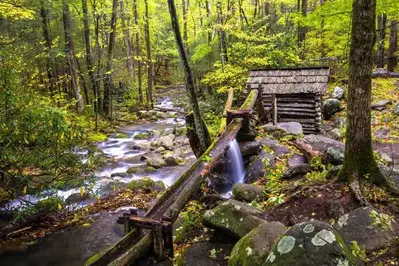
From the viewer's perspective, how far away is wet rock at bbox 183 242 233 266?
5.12 metres

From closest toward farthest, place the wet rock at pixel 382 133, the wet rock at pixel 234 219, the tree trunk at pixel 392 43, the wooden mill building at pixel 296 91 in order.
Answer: the wet rock at pixel 234 219
the wet rock at pixel 382 133
the wooden mill building at pixel 296 91
the tree trunk at pixel 392 43

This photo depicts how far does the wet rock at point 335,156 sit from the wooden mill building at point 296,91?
6739 mm

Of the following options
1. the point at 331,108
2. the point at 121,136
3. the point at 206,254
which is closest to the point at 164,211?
the point at 206,254

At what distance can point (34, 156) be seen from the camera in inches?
243

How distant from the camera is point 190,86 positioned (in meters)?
9.61

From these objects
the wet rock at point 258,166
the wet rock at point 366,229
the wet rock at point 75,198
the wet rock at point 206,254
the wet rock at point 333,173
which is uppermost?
the wet rock at point 333,173

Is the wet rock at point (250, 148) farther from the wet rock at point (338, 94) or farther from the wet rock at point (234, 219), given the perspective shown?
the wet rock at point (338, 94)

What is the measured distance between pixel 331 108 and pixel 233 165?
29.9 feet

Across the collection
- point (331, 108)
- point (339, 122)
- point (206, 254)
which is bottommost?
point (206, 254)

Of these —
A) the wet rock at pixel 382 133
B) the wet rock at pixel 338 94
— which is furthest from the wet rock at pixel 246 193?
the wet rock at pixel 338 94

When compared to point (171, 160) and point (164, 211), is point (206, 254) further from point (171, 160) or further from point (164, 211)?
point (171, 160)

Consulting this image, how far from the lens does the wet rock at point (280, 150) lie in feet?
31.3

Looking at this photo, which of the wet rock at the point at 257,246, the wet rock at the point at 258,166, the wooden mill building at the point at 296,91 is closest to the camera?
the wet rock at the point at 257,246

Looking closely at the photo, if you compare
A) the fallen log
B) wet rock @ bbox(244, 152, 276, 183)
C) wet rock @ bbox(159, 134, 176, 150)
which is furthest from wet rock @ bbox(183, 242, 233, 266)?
wet rock @ bbox(159, 134, 176, 150)
